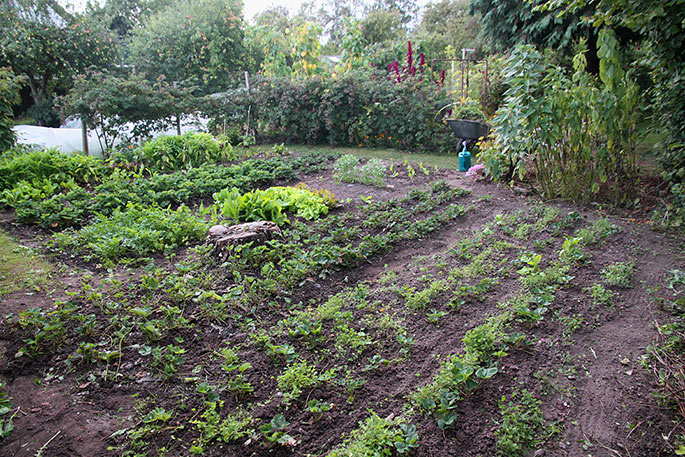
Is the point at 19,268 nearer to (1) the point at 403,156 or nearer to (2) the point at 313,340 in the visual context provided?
(2) the point at 313,340

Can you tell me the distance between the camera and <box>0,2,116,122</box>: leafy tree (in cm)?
1167

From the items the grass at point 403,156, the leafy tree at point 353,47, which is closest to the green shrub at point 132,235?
the grass at point 403,156

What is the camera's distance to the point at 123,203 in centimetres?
487

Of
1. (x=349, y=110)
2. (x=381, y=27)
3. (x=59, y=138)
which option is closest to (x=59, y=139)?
(x=59, y=138)

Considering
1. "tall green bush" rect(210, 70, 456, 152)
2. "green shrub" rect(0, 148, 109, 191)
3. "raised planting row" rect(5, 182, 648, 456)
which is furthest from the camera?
"tall green bush" rect(210, 70, 456, 152)

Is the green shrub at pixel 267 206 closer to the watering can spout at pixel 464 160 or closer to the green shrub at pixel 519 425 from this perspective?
the green shrub at pixel 519 425

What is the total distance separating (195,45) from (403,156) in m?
11.8

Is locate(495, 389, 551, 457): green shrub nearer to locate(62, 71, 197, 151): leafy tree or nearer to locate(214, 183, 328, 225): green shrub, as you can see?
locate(214, 183, 328, 225): green shrub

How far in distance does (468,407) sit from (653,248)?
7.94 feet

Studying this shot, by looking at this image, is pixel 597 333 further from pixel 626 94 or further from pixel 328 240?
pixel 626 94

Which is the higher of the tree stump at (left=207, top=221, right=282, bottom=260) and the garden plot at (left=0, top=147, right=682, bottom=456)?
the tree stump at (left=207, top=221, right=282, bottom=260)

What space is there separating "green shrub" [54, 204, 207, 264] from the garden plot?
0.09ft

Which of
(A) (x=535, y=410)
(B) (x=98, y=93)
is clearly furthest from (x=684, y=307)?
(B) (x=98, y=93)

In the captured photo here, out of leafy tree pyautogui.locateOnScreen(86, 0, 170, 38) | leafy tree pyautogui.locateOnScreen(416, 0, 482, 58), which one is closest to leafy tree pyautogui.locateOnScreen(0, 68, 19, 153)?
leafy tree pyautogui.locateOnScreen(416, 0, 482, 58)
